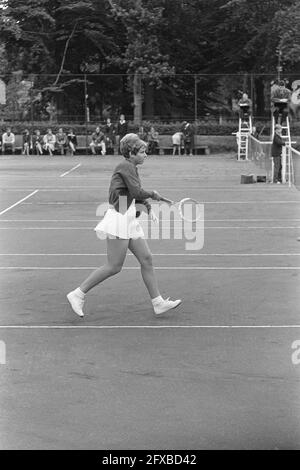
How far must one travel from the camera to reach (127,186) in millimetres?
10078

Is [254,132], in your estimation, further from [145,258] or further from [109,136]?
[145,258]

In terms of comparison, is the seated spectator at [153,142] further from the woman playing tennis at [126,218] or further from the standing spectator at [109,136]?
the woman playing tennis at [126,218]

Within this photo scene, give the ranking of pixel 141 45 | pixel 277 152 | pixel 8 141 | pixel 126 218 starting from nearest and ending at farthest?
1. pixel 126 218
2. pixel 277 152
3. pixel 8 141
4. pixel 141 45

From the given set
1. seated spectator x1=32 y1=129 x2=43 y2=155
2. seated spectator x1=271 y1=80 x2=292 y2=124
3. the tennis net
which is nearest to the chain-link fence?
seated spectator x1=32 y1=129 x2=43 y2=155

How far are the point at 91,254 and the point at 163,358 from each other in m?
6.62

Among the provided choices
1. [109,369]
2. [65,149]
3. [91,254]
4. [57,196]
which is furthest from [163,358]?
[65,149]

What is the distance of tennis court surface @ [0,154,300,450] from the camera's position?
22.0ft

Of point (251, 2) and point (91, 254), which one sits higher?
point (251, 2)

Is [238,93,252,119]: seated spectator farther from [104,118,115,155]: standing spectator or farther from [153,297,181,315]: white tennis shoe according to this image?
[153,297,181,315]: white tennis shoe

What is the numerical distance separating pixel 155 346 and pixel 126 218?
1.59m

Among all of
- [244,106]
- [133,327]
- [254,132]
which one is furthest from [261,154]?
[133,327]

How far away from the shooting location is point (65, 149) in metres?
47.2

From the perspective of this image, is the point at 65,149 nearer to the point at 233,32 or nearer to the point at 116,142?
the point at 116,142

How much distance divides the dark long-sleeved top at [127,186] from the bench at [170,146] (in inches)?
1443
